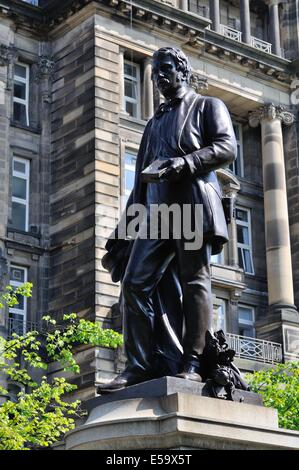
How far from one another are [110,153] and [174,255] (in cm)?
2528

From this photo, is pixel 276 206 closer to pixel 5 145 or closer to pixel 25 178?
pixel 25 178

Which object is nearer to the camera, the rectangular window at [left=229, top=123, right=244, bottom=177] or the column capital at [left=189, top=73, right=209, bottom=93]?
the column capital at [left=189, top=73, right=209, bottom=93]

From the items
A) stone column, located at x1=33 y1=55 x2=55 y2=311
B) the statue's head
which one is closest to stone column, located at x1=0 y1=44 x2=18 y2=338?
stone column, located at x1=33 y1=55 x2=55 y2=311

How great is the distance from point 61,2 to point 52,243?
805 centimetres

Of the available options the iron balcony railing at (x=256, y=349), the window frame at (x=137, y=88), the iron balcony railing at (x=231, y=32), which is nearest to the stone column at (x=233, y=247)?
the iron balcony railing at (x=256, y=349)

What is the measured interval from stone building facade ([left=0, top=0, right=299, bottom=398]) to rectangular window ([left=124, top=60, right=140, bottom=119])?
0.05 metres

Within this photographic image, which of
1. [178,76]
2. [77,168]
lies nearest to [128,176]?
[77,168]

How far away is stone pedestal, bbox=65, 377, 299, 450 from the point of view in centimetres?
705

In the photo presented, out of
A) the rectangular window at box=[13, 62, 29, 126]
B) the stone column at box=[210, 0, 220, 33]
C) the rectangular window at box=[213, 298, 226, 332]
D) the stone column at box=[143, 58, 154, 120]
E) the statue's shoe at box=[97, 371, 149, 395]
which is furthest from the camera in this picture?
the stone column at box=[210, 0, 220, 33]

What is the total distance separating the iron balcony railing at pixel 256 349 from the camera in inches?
1366

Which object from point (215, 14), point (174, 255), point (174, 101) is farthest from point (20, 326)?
point (174, 255)

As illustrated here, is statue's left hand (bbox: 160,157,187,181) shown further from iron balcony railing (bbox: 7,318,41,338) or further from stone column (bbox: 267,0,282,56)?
stone column (bbox: 267,0,282,56)

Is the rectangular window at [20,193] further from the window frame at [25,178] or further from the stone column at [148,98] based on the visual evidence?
the stone column at [148,98]
